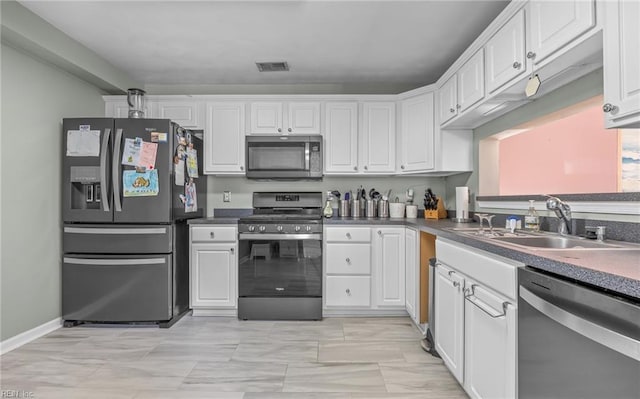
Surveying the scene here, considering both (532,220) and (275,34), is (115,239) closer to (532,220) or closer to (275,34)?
(275,34)

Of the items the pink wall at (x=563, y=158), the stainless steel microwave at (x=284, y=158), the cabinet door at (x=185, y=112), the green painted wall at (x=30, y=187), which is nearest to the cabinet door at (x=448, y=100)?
the pink wall at (x=563, y=158)

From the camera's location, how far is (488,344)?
152cm

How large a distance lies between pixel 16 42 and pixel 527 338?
141 inches

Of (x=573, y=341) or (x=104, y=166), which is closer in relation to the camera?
(x=573, y=341)

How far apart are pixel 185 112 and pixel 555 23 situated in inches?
126

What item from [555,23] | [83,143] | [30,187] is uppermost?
[555,23]

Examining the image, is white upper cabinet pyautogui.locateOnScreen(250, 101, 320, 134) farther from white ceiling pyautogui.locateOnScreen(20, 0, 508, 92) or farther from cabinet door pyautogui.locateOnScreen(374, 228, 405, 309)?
cabinet door pyautogui.locateOnScreen(374, 228, 405, 309)

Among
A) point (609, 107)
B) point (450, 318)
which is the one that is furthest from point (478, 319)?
point (609, 107)

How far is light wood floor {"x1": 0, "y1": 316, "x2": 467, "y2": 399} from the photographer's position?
1.97 meters

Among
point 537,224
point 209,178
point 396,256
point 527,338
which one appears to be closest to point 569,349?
point 527,338

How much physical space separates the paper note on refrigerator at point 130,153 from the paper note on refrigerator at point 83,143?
9.3 inches

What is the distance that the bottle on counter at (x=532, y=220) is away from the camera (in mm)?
2156

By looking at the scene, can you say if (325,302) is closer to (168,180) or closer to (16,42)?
(168,180)

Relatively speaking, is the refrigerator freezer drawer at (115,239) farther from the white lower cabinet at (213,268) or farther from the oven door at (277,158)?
the oven door at (277,158)
